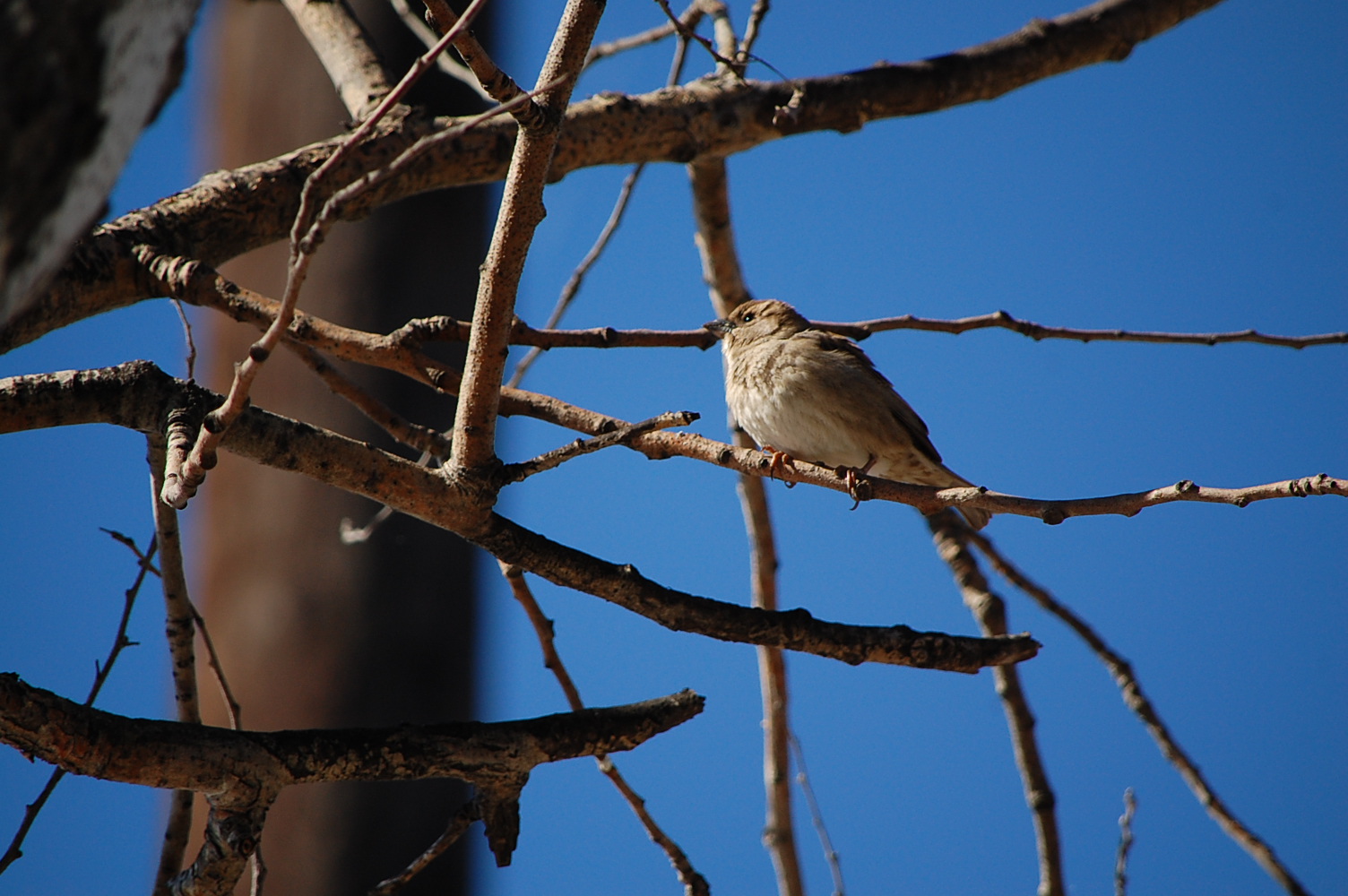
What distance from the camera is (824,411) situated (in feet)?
13.8

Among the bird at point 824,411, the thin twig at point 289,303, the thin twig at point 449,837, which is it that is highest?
the bird at point 824,411

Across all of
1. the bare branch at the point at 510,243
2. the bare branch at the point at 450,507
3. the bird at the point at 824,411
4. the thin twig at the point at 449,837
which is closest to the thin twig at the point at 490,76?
the bare branch at the point at 510,243

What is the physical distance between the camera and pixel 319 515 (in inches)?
197

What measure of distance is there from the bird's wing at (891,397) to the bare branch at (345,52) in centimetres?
191

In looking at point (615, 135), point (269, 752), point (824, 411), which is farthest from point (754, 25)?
point (269, 752)

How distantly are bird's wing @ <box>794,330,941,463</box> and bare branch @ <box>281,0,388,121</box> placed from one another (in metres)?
1.91

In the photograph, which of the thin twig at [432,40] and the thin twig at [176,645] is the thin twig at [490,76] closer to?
the thin twig at [176,645]

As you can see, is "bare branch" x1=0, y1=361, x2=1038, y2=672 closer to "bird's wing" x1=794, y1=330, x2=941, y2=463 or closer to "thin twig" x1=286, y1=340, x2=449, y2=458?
"thin twig" x1=286, y1=340, x2=449, y2=458

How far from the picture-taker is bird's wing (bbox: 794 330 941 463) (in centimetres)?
435

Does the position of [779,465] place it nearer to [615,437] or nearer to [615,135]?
[615,437]

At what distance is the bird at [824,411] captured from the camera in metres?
4.23

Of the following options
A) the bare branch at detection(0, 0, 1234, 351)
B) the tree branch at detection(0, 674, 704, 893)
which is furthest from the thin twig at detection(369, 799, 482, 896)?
the bare branch at detection(0, 0, 1234, 351)

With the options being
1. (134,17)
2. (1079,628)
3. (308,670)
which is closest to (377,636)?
(308,670)

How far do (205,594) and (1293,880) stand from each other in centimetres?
480
